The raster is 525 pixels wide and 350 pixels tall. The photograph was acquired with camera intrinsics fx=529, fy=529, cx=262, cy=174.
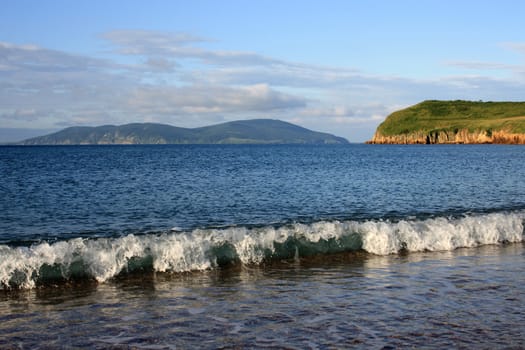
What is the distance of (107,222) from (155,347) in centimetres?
1793

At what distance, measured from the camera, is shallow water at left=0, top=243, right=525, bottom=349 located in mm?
9148

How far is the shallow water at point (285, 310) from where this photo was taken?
9.15 meters

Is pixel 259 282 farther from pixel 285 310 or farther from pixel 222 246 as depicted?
pixel 222 246

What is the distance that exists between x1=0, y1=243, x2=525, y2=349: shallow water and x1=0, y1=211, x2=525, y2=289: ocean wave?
0.98 m

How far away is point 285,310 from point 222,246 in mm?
6537

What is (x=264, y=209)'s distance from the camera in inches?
1231

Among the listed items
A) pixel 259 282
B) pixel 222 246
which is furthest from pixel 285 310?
pixel 222 246

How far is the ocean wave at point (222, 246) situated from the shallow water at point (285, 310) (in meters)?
0.98

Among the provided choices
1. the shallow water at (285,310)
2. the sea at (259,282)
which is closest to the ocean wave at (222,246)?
the sea at (259,282)

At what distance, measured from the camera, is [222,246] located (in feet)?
56.4

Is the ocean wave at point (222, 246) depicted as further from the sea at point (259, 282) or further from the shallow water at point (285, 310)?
the shallow water at point (285, 310)

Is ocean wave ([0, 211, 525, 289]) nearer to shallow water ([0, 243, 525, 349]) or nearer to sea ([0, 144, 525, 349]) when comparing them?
sea ([0, 144, 525, 349])

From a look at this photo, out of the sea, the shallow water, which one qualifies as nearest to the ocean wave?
the sea

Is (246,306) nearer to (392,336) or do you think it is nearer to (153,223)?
(392,336)
